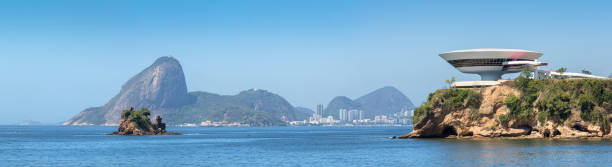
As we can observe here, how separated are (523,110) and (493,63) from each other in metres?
21.2

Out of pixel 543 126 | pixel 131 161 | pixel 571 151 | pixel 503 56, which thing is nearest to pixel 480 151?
pixel 571 151

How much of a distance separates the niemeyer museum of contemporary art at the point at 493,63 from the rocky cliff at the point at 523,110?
9876 millimetres

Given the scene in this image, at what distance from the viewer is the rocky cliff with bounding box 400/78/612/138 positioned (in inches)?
4183

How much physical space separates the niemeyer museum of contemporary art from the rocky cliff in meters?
9.88

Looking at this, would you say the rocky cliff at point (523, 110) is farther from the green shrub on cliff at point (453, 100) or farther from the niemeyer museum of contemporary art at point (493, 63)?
the niemeyer museum of contemporary art at point (493, 63)

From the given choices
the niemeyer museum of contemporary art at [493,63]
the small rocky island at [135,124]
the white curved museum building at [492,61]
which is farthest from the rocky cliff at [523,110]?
the small rocky island at [135,124]

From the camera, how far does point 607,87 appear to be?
108875 mm

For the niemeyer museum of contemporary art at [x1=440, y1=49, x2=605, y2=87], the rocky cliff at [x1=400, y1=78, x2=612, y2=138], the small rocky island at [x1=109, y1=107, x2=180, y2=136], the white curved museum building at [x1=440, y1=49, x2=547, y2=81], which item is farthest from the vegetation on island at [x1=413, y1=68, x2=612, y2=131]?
the small rocky island at [x1=109, y1=107, x2=180, y2=136]

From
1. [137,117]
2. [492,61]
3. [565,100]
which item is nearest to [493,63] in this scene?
[492,61]

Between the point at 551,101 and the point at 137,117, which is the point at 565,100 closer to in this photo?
the point at 551,101

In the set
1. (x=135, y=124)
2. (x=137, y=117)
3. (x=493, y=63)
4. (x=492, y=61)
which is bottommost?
(x=135, y=124)

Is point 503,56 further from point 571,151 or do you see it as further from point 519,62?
point 571,151

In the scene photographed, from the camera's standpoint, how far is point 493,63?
12925cm

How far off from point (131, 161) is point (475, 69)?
7755 centimetres
